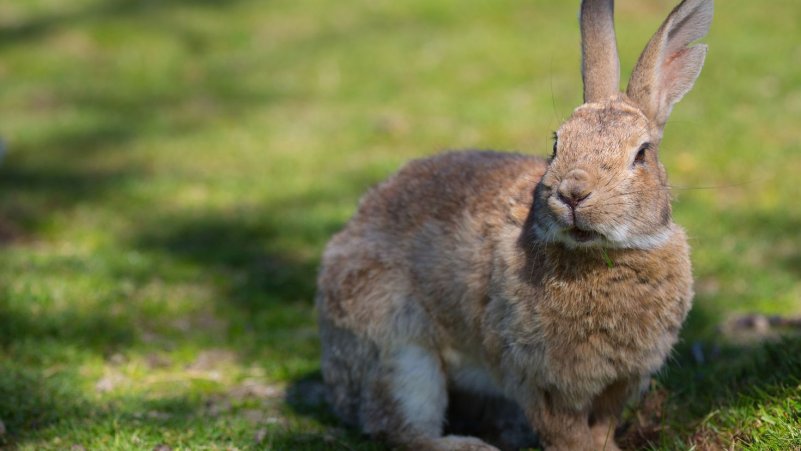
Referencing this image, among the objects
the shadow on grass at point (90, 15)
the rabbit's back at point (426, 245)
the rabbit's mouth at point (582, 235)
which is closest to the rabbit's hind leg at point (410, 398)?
the rabbit's back at point (426, 245)

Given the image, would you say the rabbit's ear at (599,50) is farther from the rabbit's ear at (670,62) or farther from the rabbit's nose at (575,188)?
the rabbit's nose at (575,188)

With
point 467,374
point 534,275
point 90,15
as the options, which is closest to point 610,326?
point 534,275

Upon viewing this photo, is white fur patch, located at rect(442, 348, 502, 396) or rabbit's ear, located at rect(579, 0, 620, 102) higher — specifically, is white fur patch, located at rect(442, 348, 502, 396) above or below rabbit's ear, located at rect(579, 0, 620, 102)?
below

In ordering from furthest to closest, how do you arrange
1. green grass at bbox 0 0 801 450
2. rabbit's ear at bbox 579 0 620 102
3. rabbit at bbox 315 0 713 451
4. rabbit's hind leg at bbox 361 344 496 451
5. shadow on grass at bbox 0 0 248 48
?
1. shadow on grass at bbox 0 0 248 48
2. green grass at bbox 0 0 801 450
3. rabbit's hind leg at bbox 361 344 496 451
4. rabbit's ear at bbox 579 0 620 102
5. rabbit at bbox 315 0 713 451

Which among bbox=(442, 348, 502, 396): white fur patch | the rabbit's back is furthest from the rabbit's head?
bbox=(442, 348, 502, 396): white fur patch

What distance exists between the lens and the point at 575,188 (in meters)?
3.53

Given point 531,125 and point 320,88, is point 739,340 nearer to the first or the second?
point 531,125

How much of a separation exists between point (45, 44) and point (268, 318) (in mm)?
7645

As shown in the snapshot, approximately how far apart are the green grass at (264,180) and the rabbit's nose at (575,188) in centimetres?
122

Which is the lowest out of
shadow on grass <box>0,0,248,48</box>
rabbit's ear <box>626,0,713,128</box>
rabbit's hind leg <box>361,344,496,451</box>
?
rabbit's hind leg <box>361,344,496,451</box>

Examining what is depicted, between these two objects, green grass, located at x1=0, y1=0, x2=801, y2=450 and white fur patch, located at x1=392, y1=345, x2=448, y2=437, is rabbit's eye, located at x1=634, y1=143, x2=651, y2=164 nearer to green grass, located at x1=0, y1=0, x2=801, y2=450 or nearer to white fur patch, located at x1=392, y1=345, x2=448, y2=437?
green grass, located at x1=0, y1=0, x2=801, y2=450

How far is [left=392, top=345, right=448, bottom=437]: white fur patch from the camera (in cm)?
457

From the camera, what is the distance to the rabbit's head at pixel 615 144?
3.58 meters

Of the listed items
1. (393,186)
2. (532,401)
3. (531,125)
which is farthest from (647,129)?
(531,125)
